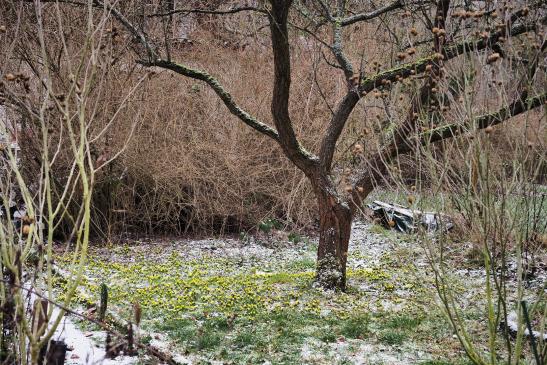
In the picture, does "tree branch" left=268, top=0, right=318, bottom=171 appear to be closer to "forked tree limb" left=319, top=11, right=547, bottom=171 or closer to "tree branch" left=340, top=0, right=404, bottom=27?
"forked tree limb" left=319, top=11, right=547, bottom=171

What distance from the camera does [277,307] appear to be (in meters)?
5.18

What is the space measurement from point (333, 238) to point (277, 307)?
Result: 87 cm

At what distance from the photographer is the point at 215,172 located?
8922 millimetres

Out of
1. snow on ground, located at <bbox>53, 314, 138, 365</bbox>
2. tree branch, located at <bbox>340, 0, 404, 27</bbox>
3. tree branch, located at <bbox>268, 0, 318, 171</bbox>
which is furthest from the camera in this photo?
tree branch, located at <bbox>340, 0, 404, 27</bbox>

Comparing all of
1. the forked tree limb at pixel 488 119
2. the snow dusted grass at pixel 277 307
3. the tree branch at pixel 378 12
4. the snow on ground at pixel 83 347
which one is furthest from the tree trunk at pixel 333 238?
the snow on ground at pixel 83 347

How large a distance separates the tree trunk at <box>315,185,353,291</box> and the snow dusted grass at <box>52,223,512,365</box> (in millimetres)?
150

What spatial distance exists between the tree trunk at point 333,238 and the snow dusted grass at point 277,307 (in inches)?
5.9

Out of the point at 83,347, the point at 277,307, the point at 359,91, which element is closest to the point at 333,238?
the point at 277,307

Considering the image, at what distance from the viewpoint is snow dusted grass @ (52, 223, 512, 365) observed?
4211mm

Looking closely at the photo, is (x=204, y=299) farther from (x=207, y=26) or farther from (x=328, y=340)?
(x=207, y=26)

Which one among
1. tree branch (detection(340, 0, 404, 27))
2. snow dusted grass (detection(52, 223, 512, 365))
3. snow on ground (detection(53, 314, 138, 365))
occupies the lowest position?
snow on ground (detection(53, 314, 138, 365))

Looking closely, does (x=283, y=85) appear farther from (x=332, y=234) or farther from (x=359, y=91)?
(x=332, y=234)

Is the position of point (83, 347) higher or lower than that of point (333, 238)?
lower

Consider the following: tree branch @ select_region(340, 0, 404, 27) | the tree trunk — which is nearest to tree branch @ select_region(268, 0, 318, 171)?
the tree trunk
